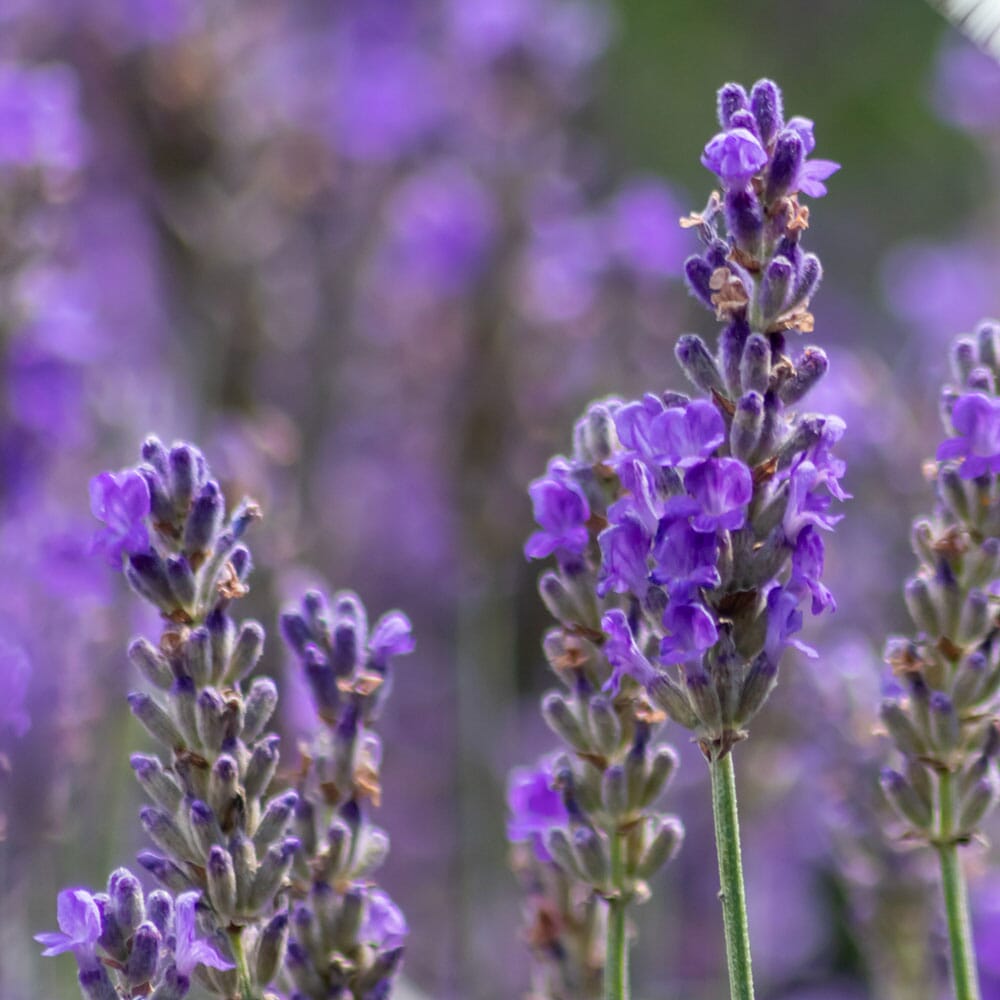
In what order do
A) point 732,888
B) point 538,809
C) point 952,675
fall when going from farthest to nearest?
point 538,809
point 952,675
point 732,888

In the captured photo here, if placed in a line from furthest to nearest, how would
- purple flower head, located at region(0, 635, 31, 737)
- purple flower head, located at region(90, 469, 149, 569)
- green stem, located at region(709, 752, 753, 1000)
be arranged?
1. purple flower head, located at region(0, 635, 31, 737)
2. purple flower head, located at region(90, 469, 149, 569)
3. green stem, located at region(709, 752, 753, 1000)

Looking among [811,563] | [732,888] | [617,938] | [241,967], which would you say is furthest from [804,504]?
[241,967]

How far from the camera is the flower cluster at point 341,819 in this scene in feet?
5.90

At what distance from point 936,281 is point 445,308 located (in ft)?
5.57

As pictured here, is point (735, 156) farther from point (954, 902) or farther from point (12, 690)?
point (12, 690)

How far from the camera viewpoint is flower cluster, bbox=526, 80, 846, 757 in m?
1.60

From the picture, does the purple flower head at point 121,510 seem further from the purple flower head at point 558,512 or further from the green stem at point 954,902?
the green stem at point 954,902

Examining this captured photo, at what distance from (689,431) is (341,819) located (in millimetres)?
624

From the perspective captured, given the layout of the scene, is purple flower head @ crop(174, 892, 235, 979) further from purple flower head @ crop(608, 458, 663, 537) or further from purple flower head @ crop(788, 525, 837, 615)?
purple flower head @ crop(788, 525, 837, 615)

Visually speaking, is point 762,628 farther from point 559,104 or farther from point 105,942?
point 559,104

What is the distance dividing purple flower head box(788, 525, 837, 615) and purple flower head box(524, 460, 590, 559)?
26 centimetres

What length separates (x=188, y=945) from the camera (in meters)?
1.65

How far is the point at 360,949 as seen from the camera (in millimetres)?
1806

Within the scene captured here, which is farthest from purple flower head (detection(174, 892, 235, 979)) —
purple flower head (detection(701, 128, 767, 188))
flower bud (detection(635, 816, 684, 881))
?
purple flower head (detection(701, 128, 767, 188))
